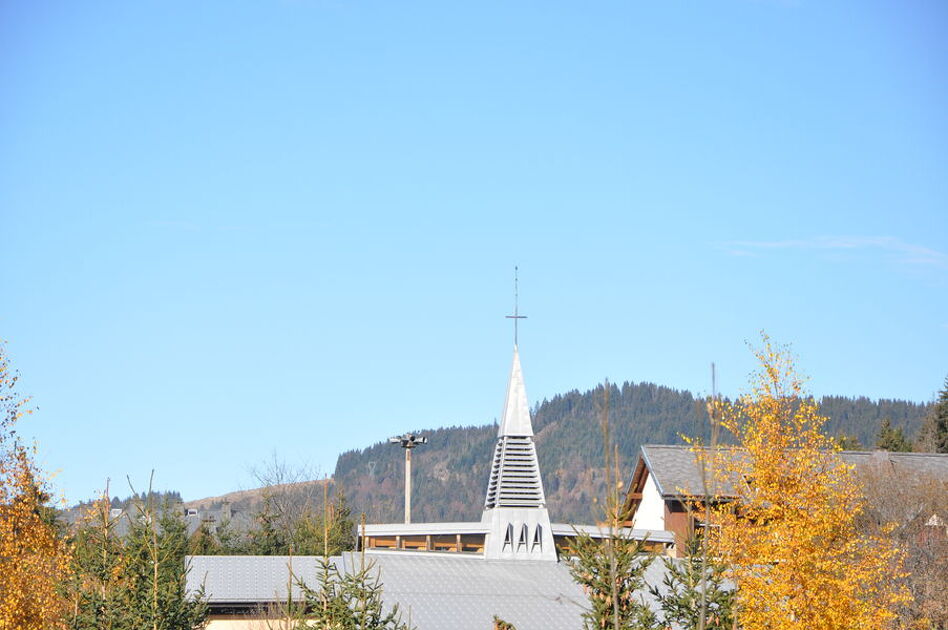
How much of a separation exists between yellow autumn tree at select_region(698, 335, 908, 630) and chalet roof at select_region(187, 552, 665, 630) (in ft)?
32.5

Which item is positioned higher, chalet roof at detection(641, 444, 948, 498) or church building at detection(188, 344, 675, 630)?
chalet roof at detection(641, 444, 948, 498)

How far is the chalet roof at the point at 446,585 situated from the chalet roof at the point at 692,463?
36.4 ft

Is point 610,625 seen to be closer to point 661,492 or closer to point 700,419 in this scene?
point 700,419

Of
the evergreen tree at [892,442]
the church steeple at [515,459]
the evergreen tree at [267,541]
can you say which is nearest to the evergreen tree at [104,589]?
the church steeple at [515,459]

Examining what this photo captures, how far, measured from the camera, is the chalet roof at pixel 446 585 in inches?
1581

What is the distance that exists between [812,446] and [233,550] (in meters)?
35.5

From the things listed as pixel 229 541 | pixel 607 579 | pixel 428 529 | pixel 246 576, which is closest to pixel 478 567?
pixel 428 529

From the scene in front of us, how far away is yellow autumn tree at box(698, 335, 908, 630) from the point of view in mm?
29344

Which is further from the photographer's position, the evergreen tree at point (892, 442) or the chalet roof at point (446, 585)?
the evergreen tree at point (892, 442)

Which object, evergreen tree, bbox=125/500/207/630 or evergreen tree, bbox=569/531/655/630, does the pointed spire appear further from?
evergreen tree, bbox=569/531/655/630

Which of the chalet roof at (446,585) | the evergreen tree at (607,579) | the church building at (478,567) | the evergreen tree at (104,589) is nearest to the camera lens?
the evergreen tree at (607,579)

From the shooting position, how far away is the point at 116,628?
27.4 meters

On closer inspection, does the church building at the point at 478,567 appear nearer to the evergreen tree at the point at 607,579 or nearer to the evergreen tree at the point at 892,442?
the evergreen tree at the point at 607,579

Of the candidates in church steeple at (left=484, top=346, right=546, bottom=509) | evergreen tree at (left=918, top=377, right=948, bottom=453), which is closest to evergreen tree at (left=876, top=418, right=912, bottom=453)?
evergreen tree at (left=918, top=377, right=948, bottom=453)
